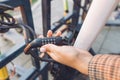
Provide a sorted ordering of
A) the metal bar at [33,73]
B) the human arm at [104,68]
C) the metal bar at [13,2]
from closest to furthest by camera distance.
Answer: the human arm at [104,68] → the metal bar at [13,2] → the metal bar at [33,73]

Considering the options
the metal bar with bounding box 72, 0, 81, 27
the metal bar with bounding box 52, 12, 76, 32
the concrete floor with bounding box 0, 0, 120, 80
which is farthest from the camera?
the concrete floor with bounding box 0, 0, 120, 80

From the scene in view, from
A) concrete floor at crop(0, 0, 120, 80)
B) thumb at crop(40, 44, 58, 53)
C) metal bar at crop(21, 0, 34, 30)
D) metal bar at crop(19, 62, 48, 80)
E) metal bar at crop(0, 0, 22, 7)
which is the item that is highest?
metal bar at crop(0, 0, 22, 7)

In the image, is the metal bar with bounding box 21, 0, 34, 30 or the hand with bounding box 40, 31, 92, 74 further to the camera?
the metal bar with bounding box 21, 0, 34, 30

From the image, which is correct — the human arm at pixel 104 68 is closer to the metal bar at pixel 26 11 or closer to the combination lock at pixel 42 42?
the combination lock at pixel 42 42

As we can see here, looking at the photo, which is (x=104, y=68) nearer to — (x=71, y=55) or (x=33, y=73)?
(x=71, y=55)

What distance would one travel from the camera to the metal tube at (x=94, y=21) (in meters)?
1.07

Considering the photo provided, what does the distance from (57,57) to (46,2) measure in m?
0.56

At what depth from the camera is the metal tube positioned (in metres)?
1.07

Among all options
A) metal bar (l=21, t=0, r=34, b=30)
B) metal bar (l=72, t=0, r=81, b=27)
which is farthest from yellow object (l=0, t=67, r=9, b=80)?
metal bar (l=72, t=0, r=81, b=27)

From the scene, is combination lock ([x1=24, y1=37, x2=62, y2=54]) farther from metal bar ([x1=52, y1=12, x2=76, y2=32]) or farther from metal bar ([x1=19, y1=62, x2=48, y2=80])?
metal bar ([x1=52, y1=12, x2=76, y2=32])

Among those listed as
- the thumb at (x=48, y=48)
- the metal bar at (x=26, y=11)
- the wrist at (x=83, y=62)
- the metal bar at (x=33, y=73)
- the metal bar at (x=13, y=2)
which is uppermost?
the metal bar at (x=13, y=2)

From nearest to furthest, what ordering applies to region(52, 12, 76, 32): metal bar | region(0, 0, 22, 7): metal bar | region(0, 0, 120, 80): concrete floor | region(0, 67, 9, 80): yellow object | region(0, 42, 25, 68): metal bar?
1. region(0, 0, 22, 7): metal bar
2. region(0, 42, 25, 68): metal bar
3. region(0, 67, 9, 80): yellow object
4. region(52, 12, 76, 32): metal bar
5. region(0, 0, 120, 80): concrete floor

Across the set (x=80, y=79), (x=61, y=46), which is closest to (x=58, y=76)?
(x=61, y=46)

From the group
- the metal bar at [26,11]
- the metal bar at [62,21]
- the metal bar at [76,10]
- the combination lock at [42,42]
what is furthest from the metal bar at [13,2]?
the metal bar at [76,10]
